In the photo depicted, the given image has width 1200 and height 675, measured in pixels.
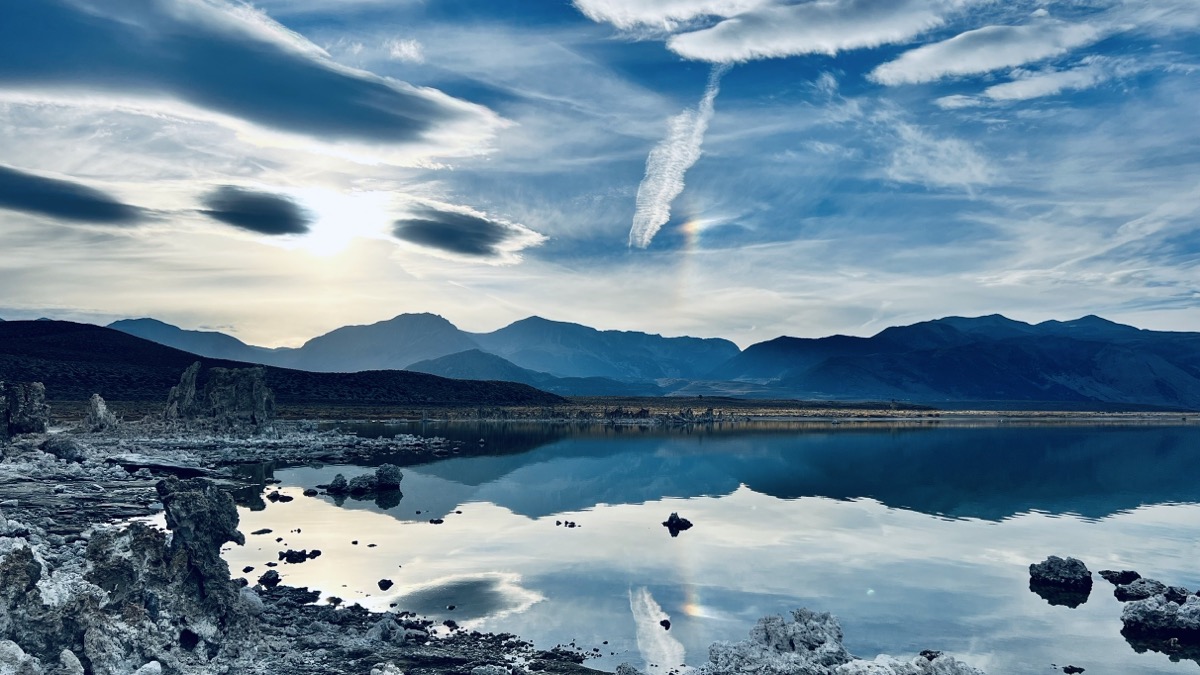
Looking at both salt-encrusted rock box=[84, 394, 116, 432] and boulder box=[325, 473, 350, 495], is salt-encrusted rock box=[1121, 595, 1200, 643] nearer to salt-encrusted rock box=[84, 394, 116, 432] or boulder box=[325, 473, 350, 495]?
boulder box=[325, 473, 350, 495]

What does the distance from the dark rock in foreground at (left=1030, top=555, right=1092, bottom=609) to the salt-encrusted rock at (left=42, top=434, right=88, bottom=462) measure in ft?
255

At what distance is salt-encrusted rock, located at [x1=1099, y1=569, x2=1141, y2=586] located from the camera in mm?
39000

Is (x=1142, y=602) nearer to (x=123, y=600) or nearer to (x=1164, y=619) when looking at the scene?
(x=1164, y=619)

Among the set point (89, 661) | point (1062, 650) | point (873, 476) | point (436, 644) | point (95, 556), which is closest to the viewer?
point (89, 661)

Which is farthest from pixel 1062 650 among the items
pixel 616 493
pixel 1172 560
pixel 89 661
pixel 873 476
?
pixel 873 476

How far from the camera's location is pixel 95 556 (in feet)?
78.2

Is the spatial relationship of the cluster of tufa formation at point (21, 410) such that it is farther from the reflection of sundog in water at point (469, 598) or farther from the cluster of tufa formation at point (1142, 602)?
the cluster of tufa formation at point (1142, 602)

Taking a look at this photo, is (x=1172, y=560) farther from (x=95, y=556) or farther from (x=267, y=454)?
(x=267, y=454)

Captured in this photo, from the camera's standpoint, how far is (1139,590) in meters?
35.9

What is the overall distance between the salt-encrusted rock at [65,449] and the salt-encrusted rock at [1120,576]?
81319 millimetres

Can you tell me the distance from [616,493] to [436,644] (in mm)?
44127

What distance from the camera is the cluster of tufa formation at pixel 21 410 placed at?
76.6 meters

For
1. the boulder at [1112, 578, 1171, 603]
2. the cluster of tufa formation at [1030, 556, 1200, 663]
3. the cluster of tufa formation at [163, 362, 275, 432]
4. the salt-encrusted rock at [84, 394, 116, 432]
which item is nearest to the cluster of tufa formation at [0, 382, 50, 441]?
the salt-encrusted rock at [84, 394, 116, 432]

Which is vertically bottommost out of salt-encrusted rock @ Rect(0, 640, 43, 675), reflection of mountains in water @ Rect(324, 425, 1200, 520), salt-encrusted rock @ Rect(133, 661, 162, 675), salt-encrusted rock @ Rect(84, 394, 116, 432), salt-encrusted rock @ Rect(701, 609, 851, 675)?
reflection of mountains in water @ Rect(324, 425, 1200, 520)
